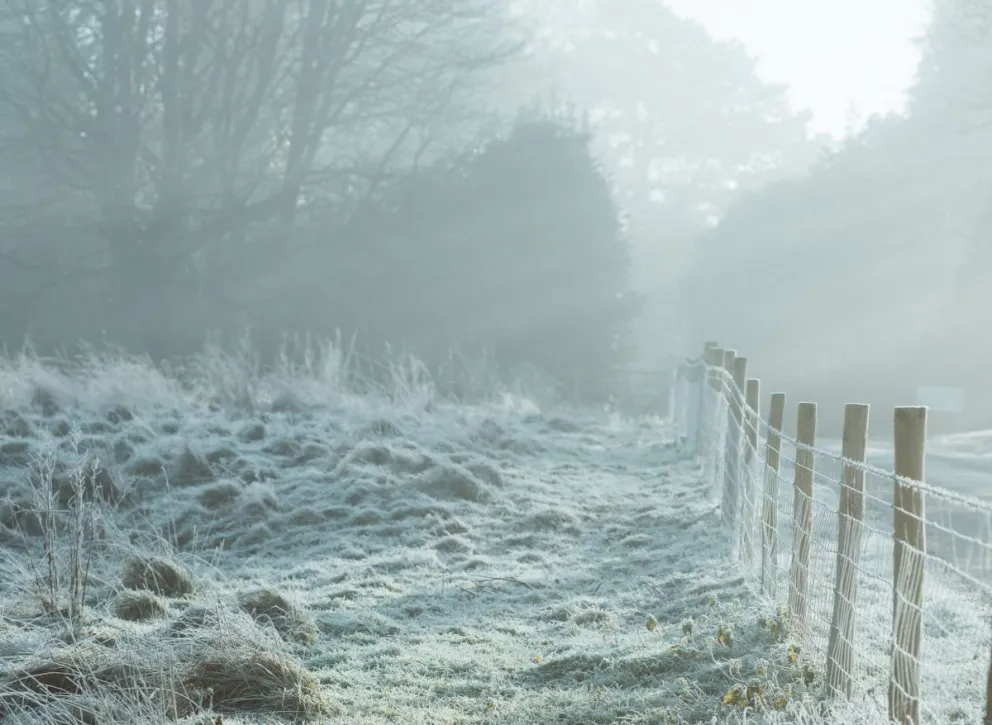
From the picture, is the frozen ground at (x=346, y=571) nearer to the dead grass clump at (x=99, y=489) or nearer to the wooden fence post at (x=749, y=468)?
the dead grass clump at (x=99, y=489)

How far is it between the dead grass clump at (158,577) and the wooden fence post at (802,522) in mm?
3310

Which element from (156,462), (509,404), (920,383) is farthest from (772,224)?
(156,462)

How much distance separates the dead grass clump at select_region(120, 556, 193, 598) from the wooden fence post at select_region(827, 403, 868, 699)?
3.69m

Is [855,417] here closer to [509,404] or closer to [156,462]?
[156,462]

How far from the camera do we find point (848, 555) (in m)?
5.05

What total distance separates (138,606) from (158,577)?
55 centimetres

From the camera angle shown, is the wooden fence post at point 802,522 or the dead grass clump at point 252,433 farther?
the dead grass clump at point 252,433

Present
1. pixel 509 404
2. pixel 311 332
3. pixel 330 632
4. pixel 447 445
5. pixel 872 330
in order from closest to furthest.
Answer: pixel 330 632 < pixel 447 445 < pixel 509 404 < pixel 311 332 < pixel 872 330

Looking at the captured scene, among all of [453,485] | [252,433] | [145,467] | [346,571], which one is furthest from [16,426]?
[346,571]

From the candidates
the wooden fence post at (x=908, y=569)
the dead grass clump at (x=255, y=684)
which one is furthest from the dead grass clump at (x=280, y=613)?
the wooden fence post at (x=908, y=569)

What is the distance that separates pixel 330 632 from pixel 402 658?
716 millimetres

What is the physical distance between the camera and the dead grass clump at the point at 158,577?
7133 mm

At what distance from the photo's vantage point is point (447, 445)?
43.0ft

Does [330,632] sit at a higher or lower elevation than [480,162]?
lower
